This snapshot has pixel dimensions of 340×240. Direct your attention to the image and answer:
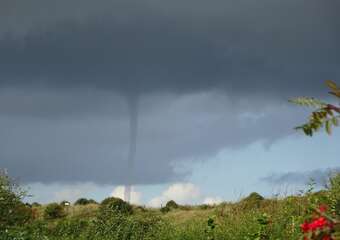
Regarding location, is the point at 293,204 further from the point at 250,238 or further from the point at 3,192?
the point at 3,192

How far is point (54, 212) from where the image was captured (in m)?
30.1

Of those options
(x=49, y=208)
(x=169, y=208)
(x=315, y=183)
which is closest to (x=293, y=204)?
(x=315, y=183)

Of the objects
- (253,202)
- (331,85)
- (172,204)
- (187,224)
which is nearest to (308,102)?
(331,85)

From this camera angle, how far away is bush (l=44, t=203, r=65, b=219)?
2980 centimetres

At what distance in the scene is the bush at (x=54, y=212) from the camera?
29802 mm

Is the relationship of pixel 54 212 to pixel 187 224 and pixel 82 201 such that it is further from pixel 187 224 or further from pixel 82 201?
pixel 187 224

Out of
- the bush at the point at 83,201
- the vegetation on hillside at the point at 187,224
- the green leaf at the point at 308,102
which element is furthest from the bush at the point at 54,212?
the green leaf at the point at 308,102

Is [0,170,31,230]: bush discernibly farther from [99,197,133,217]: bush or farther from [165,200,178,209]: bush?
[165,200,178,209]: bush

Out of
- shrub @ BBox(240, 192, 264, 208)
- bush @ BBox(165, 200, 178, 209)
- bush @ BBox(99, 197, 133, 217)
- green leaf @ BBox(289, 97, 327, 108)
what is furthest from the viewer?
bush @ BBox(165, 200, 178, 209)

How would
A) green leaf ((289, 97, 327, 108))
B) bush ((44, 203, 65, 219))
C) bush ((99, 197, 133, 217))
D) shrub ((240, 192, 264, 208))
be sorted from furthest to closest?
bush ((44, 203, 65, 219)) < bush ((99, 197, 133, 217)) < shrub ((240, 192, 264, 208)) < green leaf ((289, 97, 327, 108))

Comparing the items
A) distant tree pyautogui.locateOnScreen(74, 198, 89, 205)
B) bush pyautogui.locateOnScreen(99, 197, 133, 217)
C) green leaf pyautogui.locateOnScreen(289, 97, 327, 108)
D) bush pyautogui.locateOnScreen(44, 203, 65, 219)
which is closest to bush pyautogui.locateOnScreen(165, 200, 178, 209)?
distant tree pyautogui.locateOnScreen(74, 198, 89, 205)

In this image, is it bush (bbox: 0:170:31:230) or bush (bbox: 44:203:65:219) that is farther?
bush (bbox: 44:203:65:219)

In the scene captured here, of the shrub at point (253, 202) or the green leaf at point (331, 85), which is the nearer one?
the green leaf at point (331, 85)

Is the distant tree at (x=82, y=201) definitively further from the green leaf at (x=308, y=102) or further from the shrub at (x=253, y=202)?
the green leaf at (x=308, y=102)
